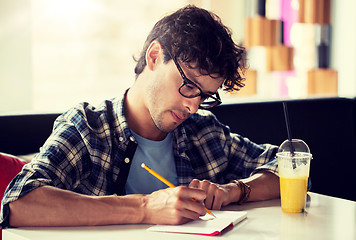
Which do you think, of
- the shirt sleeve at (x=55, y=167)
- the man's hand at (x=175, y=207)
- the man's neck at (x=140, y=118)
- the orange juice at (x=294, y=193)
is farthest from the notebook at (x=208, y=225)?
the man's neck at (x=140, y=118)

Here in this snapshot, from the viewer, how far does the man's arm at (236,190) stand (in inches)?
55.9

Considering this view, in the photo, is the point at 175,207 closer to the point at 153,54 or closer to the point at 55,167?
the point at 55,167

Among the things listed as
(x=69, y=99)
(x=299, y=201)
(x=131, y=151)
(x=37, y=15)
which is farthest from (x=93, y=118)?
(x=69, y=99)

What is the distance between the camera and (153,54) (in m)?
1.63

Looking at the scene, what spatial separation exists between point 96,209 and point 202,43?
0.62 m

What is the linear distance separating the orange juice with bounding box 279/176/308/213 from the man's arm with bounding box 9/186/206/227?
0.26 m

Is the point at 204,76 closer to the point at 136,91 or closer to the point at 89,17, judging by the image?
the point at 136,91

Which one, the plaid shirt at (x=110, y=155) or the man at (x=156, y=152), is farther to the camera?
the plaid shirt at (x=110, y=155)

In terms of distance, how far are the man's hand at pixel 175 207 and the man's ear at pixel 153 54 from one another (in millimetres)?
496

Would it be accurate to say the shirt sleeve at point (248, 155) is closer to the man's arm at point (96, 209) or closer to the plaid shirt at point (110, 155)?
the plaid shirt at point (110, 155)

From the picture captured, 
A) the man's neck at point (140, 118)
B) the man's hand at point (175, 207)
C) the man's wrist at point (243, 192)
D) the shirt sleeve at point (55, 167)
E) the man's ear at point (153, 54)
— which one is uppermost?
the man's ear at point (153, 54)

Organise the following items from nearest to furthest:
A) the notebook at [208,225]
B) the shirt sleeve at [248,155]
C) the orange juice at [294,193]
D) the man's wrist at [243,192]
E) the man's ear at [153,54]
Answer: the notebook at [208,225] < the orange juice at [294,193] < the man's wrist at [243,192] < the man's ear at [153,54] < the shirt sleeve at [248,155]

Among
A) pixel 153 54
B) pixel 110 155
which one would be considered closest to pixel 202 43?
pixel 153 54

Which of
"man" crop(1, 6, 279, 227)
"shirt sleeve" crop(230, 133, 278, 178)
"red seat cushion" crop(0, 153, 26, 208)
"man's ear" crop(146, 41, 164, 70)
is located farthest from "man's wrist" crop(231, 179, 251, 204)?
"red seat cushion" crop(0, 153, 26, 208)
